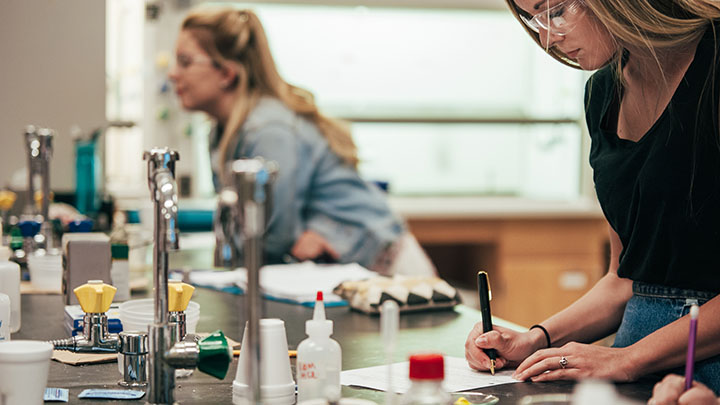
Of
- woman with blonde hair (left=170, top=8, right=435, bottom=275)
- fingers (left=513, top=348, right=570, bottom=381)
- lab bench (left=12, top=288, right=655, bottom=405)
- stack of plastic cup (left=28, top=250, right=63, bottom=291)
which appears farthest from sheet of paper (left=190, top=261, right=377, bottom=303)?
fingers (left=513, top=348, right=570, bottom=381)

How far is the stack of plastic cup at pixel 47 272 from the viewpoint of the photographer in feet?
6.91

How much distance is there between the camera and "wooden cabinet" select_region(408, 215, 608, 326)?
14.5 feet

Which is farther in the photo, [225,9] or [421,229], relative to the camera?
[421,229]

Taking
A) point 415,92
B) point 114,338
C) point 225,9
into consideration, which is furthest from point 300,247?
point 415,92

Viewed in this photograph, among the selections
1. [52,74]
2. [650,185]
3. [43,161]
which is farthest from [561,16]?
[52,74]

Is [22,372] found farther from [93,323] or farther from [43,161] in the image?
[43,161]

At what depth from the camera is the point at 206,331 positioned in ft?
5.42

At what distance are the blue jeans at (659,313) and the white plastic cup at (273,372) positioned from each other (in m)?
0.59

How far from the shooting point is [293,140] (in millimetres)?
2867

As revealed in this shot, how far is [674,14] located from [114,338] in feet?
3.21

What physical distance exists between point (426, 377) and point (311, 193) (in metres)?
2.17

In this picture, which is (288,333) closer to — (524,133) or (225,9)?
A: (225,9)

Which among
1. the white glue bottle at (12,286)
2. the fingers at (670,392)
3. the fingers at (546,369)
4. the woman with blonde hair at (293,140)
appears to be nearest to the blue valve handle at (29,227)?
the white glue bottle at (12,286)

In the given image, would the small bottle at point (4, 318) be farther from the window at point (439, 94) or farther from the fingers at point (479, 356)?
the window at point (439, 94)
